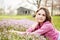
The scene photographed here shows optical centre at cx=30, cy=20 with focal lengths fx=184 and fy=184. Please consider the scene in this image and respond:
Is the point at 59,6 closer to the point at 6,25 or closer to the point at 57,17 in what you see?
the point at 57,17

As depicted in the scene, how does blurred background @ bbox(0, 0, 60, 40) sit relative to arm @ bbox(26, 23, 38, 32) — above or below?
above

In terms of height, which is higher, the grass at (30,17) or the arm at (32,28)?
the grass at (30,17)

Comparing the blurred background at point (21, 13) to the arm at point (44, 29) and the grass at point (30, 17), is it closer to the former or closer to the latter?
the grass at point (30, 17)

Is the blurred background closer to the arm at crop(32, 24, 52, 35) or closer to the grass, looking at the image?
the grass

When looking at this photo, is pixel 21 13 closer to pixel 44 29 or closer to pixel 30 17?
pixel 30 17

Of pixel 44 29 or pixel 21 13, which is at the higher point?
pixel 21 13

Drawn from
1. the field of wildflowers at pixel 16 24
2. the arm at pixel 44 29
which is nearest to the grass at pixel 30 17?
the field of wildflowers at pixel 16 24

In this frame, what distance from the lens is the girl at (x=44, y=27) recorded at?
1.70 metres

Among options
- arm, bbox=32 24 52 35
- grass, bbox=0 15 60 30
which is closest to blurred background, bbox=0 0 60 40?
grass, bbox=0 15 60 30

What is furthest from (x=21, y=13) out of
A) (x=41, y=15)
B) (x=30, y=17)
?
(x=41, y=15)

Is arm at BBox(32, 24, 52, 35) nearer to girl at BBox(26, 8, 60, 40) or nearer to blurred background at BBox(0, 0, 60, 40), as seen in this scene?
girl at BBox(26, 8, 60, 40)

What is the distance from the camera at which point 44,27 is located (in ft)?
5.57

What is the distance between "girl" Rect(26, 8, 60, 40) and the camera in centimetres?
170

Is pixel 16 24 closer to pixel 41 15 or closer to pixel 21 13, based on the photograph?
pixel 21 13
